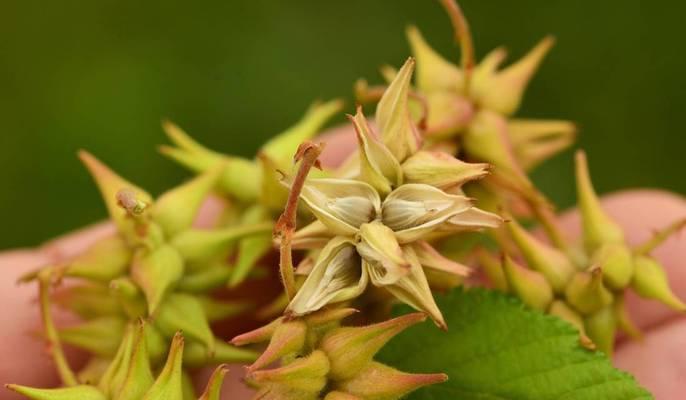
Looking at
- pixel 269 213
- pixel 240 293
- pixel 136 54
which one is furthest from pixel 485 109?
pixel 136 54

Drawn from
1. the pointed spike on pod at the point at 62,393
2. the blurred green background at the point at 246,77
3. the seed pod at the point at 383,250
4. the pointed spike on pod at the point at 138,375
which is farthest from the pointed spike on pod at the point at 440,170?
the blurred green background at the point at 246,77

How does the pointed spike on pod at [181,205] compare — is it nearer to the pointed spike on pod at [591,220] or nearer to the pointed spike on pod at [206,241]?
the pointed spike on pod at [206,241]

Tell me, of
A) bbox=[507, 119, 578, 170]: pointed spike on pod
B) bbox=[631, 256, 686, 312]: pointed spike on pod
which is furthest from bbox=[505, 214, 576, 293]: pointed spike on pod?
bbox=[507, 119, 578, 170]: pointed spike on pod

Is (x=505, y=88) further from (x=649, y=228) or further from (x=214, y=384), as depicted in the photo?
(x=214, y=384)

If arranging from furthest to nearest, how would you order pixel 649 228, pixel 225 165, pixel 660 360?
1. pixel 649 228
2. pixel 660 360
3. pixel 225 165

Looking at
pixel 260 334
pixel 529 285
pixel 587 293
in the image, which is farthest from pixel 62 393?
pixel 587 293
